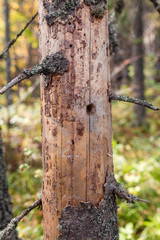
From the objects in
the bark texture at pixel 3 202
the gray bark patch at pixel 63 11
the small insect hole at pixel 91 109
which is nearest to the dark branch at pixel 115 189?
the small insect hole at pixel 91 109

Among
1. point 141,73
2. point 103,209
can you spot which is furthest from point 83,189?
point 141,73

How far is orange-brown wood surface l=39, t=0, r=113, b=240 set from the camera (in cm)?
125

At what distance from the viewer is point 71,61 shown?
125cm

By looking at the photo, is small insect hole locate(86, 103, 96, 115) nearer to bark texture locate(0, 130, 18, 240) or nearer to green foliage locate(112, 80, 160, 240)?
bark texture locate(0, 130, 18, 240)

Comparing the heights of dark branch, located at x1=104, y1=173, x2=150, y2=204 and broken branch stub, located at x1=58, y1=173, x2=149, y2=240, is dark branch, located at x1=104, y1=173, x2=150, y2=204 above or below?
above

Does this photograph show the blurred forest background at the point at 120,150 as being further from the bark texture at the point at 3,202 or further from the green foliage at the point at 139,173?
the bark texture at the point at 3,202

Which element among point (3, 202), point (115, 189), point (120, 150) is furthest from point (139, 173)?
point (115, 189)

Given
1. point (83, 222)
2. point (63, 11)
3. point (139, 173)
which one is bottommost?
point (139, 173)

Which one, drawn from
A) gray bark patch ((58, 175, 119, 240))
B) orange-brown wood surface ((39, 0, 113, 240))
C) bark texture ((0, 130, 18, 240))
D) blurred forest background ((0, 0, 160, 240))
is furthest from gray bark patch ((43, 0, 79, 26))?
bark texture ((0, 130, 18, 240))

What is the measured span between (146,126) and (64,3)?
7.23m

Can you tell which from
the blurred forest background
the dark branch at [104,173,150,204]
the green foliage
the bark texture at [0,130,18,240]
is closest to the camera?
the dark branch at [104,173,150,204]

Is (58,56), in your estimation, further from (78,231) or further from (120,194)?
(78,231)

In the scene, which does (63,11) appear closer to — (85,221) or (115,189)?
(115,189)

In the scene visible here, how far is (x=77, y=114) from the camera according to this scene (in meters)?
1.28
